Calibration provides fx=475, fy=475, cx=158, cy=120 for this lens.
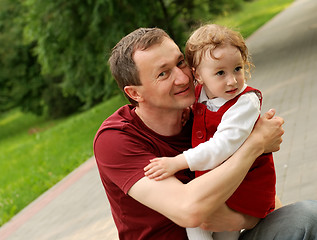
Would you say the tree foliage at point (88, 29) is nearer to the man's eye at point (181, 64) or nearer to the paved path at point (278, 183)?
the paved path at point (278, 183)

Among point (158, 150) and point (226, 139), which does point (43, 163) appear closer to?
point (158, 150)

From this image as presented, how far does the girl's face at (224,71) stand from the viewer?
2379 millimetres

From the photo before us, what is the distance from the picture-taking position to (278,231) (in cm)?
248

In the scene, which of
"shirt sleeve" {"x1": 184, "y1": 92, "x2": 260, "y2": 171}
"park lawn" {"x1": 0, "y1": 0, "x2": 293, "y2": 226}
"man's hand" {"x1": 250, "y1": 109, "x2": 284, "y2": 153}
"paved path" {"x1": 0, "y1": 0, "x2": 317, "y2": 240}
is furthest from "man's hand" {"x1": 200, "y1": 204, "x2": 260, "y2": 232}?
"park lawn" {"x1": 0, "y1": 0, "x2": 293, "y2": 226}

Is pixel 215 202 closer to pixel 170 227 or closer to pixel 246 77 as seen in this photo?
pixel 170 227

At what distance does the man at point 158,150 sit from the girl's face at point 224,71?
13cm

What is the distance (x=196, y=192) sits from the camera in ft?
6.90

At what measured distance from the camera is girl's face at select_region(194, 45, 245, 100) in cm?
238

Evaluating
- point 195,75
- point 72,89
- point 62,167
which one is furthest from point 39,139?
point 195,75

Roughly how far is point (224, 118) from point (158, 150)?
388mm

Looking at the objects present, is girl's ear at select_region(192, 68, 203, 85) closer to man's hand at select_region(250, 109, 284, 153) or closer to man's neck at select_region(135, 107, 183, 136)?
man's neck at select_region(135, 107, 183, 136)

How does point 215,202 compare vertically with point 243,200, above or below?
above

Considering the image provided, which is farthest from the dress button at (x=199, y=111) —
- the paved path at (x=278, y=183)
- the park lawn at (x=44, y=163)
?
the park lawn at (x=44, y=163)

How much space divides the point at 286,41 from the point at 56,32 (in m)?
7.97
